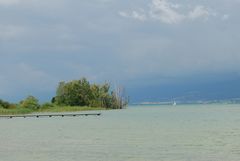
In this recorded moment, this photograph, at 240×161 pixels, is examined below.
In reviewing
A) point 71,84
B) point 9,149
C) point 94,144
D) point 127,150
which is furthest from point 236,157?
point 71,84

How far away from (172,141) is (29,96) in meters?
136

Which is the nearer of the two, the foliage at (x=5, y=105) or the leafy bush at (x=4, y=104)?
the leafy bush at (x=4, y=104)

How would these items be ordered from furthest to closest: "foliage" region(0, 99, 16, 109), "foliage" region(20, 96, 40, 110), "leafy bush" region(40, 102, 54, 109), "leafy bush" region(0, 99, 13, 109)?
"leafy bush" region(40, 102, 54, 109)
"foliage" region(20, 96, 40, 110)
"foliage" region(0, 99, 16, 109)
"leafy bush" region(0, 99, 13, 109)

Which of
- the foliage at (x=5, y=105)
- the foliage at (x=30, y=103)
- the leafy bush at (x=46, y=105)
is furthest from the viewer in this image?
the leafy bush at (x=46, y=105)

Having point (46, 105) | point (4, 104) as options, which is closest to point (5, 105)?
point (4, 104)

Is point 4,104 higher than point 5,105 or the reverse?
higher

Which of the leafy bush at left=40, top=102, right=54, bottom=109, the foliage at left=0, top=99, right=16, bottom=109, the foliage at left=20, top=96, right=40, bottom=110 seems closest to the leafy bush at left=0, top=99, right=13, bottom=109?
the foliage at left=0, top=99, right=16, bottom=109

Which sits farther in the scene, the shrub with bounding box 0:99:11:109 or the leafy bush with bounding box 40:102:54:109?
the leafy bush with bounding box 40:102:54:109

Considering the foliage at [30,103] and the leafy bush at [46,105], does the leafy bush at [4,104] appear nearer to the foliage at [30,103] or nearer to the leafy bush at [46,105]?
the foliage at [30,103]

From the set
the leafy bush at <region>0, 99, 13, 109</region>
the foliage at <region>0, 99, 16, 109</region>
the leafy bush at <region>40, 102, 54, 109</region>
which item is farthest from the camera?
the leafy bush at <region>40, 102, 54, 109</region>

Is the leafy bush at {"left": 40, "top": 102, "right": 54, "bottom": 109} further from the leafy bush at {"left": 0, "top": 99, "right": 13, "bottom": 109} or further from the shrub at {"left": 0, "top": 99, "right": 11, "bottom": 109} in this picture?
the shrub at {"left": 0, "top": 99, "right": 11, "bottom": 109}

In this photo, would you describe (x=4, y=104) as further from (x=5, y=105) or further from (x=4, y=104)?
(x=5, y=105)

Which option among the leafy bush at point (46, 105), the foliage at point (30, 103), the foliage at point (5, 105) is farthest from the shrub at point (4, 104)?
the leafy bush at point (46, 105)

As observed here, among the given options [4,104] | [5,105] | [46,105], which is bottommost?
[5,105]
